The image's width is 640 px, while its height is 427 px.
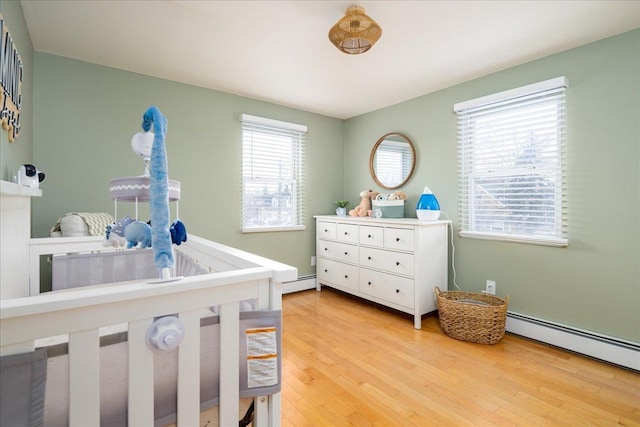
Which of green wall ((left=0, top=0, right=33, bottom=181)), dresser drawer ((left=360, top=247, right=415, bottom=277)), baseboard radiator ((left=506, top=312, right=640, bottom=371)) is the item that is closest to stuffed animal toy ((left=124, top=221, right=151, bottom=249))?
green wall ((left=0, top=0, right=33, bottom=181))

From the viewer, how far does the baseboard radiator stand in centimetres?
193

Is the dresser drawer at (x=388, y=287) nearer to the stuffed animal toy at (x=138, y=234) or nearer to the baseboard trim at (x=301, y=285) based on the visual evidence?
the baseboard trim at (x=301, y=285)

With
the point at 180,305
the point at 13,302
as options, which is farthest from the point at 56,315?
the point at 180,305

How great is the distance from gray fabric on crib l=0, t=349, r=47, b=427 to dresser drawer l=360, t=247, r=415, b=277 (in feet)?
7.92

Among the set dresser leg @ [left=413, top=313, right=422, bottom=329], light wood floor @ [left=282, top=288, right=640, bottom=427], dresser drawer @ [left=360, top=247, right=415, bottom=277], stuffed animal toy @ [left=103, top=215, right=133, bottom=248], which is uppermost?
stuffed animal toy @ [left=103, top=215, right=133, bottom=248]

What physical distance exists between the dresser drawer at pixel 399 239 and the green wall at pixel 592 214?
64 centimetres

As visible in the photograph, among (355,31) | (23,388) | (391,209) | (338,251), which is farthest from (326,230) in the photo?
(23,388)

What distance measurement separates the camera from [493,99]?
8.32 ft

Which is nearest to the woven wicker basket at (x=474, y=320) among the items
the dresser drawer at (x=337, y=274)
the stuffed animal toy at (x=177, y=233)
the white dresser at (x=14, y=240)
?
the dresser drawer at (x=337, y=274)

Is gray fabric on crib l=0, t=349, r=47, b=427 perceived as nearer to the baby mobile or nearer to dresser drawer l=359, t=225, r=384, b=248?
the baby mobile

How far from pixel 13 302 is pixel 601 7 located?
2825 millimetres

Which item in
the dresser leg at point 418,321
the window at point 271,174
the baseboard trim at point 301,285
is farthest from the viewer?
the baseboard trim at point 301,285

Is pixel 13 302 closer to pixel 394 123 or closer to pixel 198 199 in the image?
pixel 198 199

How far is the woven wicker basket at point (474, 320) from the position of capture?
7.35 ft
